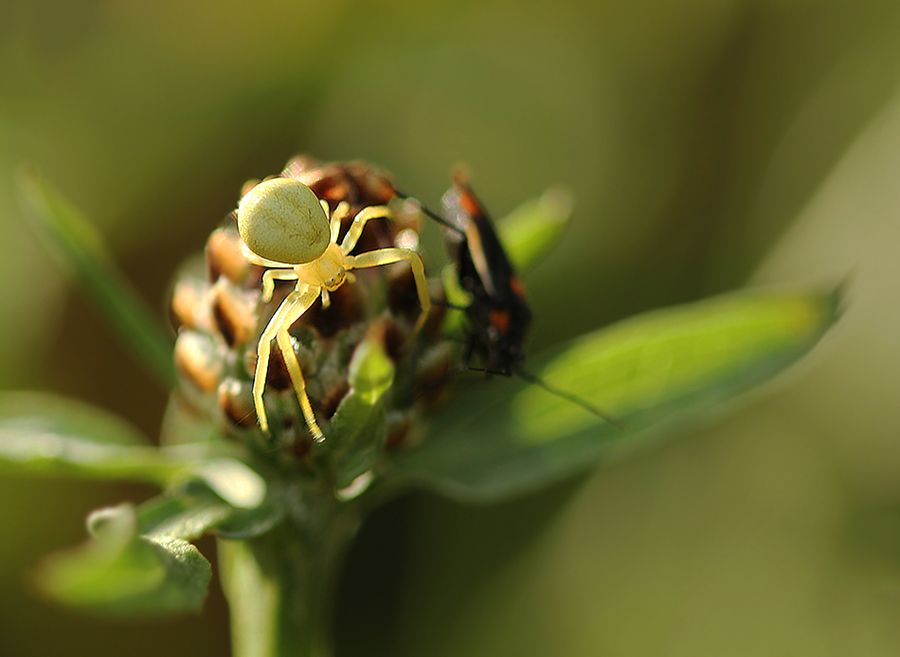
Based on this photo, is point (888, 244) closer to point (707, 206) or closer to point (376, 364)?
point (707, 206)

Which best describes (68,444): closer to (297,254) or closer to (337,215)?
(297,254)

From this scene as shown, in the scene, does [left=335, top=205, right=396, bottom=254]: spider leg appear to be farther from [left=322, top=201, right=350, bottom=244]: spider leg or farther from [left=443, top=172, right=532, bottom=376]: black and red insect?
[left=443, top=172, right=532, bottom=376]: black and red insect

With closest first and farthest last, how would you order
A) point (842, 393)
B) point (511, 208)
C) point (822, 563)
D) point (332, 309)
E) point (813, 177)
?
point (332, 309)
point (822, 563)
point (842, 393)
point (813, 177)
point (511, 208)

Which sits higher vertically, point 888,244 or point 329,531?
point 329,531

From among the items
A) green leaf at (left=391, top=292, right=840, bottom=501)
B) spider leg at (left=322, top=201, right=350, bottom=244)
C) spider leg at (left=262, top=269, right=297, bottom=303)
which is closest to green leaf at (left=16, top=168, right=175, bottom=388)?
spider leg at (left=262, top=269, right=297, bottom=303)

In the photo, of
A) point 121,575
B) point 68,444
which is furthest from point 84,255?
point 121,575

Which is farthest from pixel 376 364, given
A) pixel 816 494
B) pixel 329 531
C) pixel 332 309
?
pixel 816 494

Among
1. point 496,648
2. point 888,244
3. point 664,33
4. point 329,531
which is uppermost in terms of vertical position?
point 664,33

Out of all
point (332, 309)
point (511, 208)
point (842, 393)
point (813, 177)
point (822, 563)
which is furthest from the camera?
point (511, 208)
